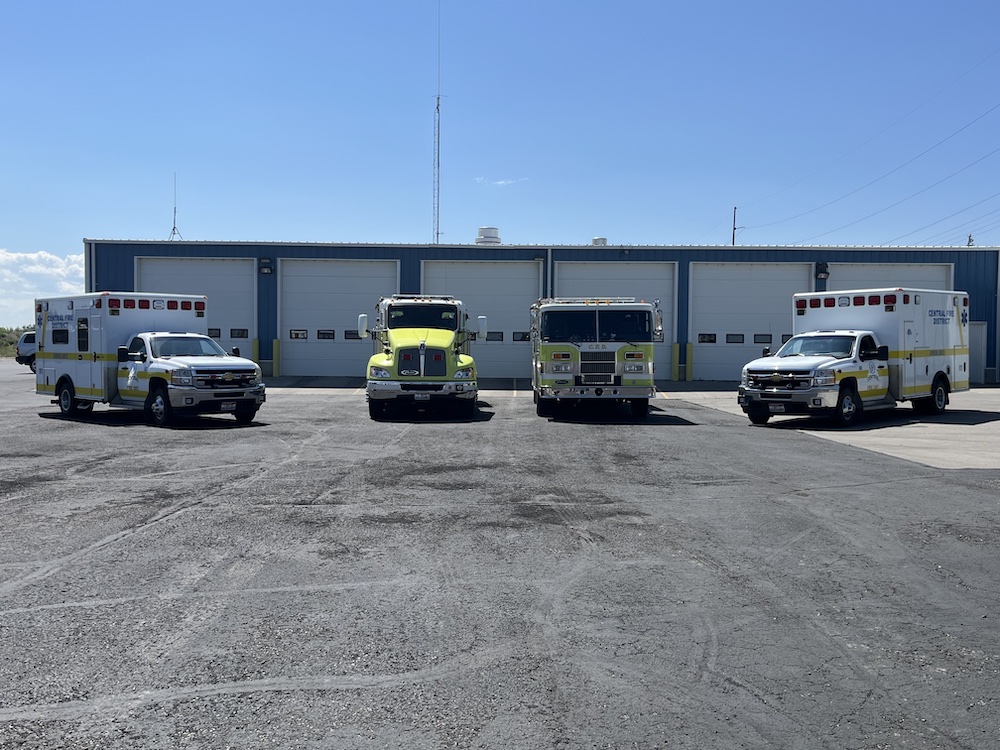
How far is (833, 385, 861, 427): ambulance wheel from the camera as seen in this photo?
60.9ft

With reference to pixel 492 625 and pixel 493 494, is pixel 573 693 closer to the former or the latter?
pixel 492 625

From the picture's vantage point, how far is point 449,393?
1956 cm

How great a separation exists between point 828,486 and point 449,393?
10.1 meters

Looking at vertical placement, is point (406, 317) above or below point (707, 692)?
above

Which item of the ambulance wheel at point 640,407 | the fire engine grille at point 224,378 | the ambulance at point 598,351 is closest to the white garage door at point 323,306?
the ambulance at point 598,351

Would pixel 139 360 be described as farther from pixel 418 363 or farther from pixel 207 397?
pixel 418 363

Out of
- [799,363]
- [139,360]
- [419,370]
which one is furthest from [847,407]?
[139,360]

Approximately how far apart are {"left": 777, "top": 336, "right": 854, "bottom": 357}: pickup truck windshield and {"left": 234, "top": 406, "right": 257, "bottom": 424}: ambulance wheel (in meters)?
11.4

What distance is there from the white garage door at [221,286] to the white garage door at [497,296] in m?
6.88

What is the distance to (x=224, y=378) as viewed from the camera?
18.1 metres

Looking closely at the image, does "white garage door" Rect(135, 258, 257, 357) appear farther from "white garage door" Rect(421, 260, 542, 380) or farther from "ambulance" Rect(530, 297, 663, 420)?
"ambulance" Rect(530, 297, 663, 420)

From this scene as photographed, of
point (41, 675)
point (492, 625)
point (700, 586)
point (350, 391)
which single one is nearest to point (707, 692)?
point (492, 625)

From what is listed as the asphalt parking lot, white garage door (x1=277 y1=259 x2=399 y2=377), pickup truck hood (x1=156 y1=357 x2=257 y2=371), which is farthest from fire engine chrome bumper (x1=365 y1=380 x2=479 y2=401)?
white garage door (x1=277 y1=259 x2=399 y2=377)

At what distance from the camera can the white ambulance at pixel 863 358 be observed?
18.5m
